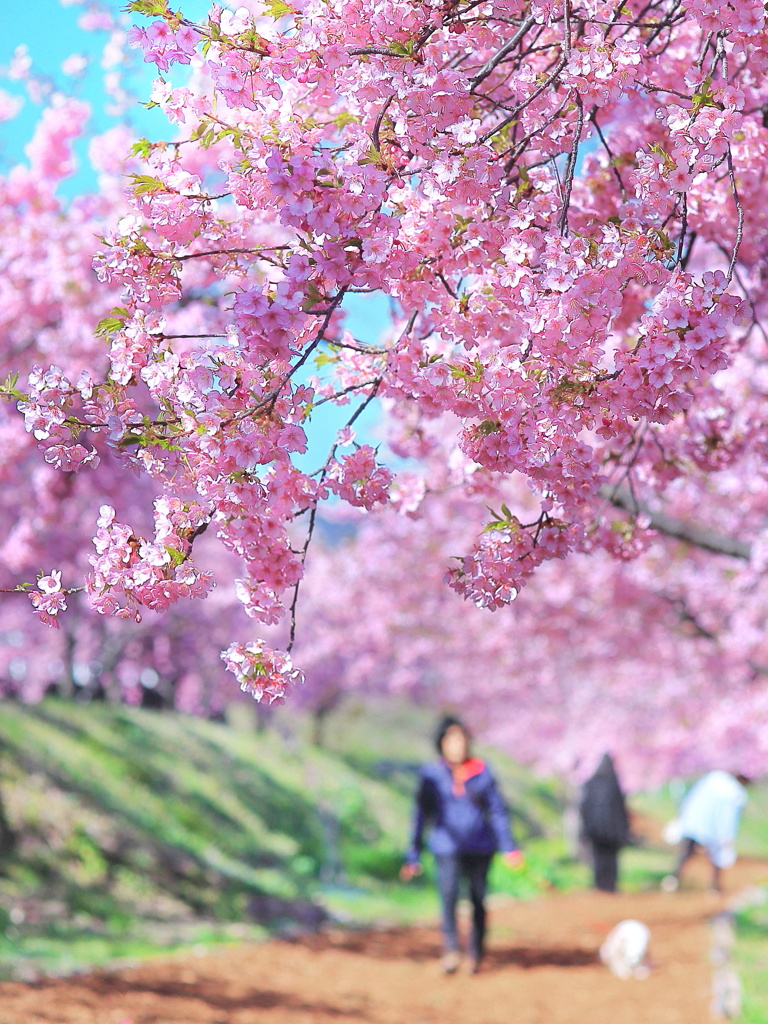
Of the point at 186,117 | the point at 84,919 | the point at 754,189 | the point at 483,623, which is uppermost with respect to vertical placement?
the point at 483,623

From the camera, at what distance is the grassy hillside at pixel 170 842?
872 centimetres

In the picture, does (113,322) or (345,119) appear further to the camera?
(345,119)

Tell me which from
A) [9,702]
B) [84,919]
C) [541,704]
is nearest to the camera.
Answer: [84,919]

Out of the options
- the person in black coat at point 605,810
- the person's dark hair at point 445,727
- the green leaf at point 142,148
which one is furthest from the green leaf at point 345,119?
the person in black coat at point 605,810

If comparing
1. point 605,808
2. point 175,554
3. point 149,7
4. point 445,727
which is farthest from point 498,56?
point 605,808

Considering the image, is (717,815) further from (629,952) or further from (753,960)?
(629,952)

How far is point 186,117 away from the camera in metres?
2.59

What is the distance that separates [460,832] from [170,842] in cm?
495

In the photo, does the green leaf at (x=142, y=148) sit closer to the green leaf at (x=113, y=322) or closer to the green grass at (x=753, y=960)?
the green leaf at (x=113, y=322)

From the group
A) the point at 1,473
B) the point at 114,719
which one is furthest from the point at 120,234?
the point at 114,719

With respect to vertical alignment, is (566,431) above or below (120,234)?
below

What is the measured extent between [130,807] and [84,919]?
131 inches

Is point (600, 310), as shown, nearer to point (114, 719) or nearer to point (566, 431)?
point (566, 431)

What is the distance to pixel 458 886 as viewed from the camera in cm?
773
